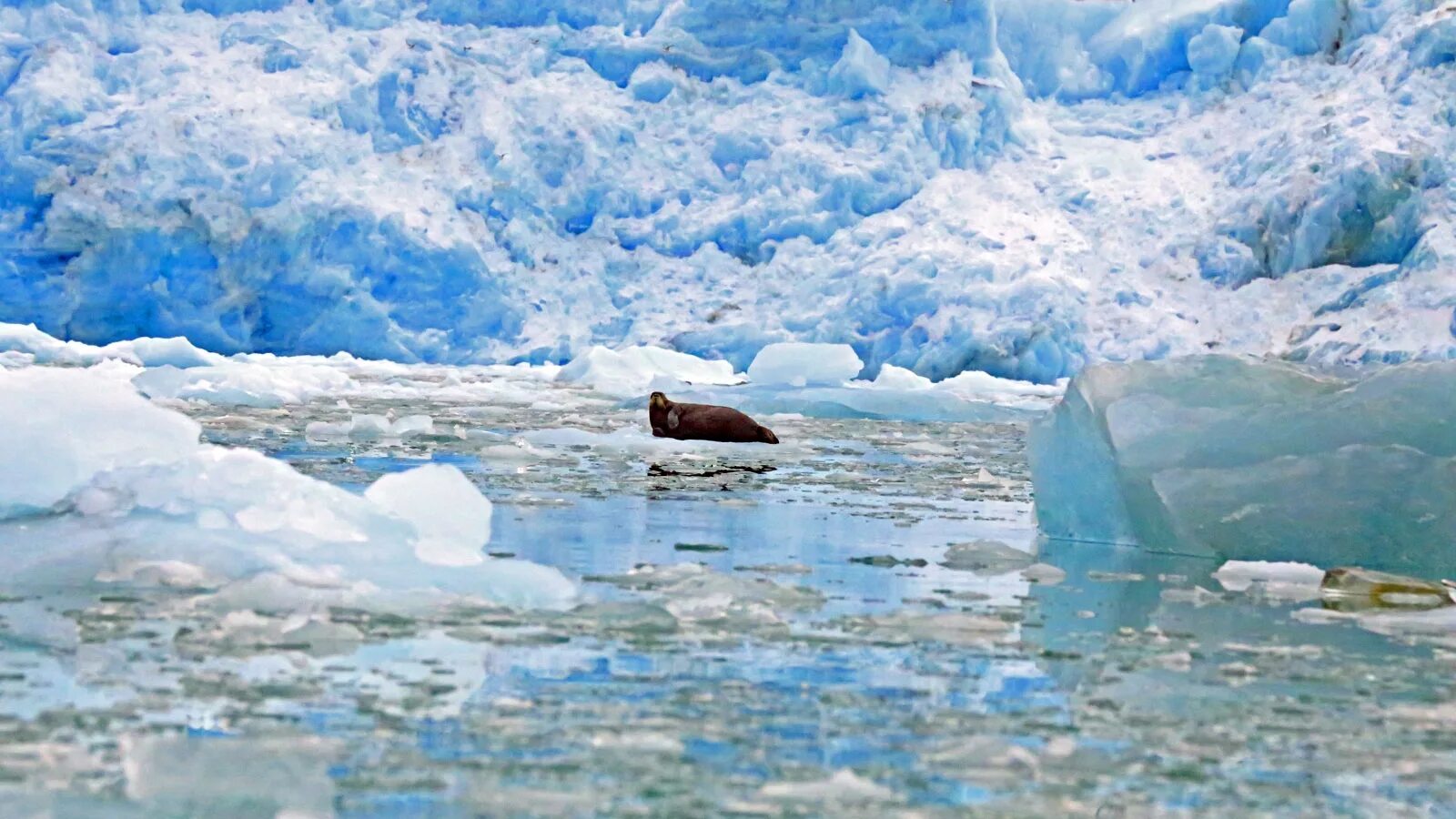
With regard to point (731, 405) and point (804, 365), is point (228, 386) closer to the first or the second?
point (731, 405)

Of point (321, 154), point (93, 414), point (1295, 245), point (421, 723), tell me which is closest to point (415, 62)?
point (321, 154)

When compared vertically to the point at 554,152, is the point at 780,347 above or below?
below

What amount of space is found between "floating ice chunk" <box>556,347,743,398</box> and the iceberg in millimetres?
9859

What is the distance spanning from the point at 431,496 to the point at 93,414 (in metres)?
0.83

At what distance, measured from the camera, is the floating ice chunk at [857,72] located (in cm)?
1909

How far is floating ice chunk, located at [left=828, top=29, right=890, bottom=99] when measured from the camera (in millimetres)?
19094

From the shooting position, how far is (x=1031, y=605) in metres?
3.38

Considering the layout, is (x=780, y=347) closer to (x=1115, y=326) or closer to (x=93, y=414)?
(x=1115, y=326)

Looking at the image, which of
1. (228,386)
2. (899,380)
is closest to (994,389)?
(899,380)

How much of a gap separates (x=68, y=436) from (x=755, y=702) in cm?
202

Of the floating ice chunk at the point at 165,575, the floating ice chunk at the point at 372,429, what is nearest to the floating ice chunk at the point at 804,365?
the floating ice chunk at the point at 372,429

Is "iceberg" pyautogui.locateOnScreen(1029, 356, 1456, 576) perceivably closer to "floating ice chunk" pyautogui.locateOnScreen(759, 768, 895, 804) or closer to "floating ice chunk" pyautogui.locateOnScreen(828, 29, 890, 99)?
"floating ice chunk" pyautogui.locateOnScreen(759, 768, 895, 804)

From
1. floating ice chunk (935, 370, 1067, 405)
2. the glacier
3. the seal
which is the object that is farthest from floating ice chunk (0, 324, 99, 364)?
the seal

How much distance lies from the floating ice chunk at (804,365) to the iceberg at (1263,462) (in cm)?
967
